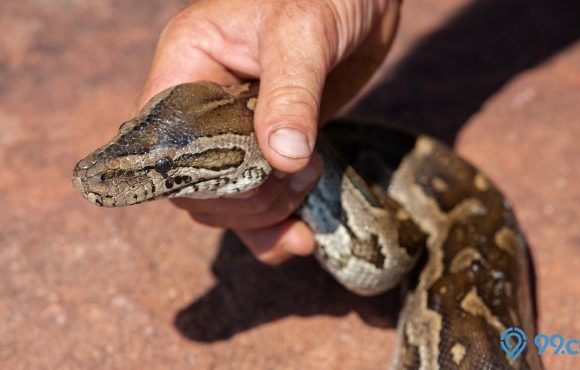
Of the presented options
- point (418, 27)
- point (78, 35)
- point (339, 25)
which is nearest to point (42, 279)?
point (339, 25)

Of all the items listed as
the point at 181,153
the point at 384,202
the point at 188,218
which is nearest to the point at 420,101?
the point at 384,202

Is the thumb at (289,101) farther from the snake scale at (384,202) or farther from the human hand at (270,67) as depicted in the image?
the snake scale at (384,202)

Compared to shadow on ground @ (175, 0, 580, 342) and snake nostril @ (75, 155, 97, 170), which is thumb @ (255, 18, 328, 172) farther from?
shadow on ground @ (175, 0, 580, 342)

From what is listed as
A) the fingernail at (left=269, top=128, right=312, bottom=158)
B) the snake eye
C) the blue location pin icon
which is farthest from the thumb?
the blue location pin icon

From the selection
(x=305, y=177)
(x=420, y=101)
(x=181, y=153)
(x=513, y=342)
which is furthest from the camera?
(x=420, y=101)

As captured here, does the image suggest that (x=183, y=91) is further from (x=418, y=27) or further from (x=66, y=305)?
(x=418, y=27)

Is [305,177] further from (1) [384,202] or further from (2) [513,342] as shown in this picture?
(2) [513,342]
